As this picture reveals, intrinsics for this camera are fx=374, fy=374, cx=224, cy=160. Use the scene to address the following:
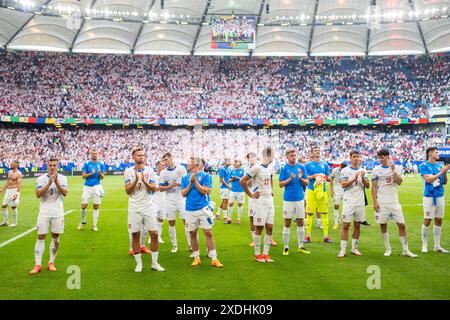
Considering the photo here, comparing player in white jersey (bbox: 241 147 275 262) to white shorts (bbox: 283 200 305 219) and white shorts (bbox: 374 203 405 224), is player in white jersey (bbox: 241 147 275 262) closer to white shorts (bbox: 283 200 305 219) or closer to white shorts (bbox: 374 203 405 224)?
white shorts (bbox: 283 200 305 219)

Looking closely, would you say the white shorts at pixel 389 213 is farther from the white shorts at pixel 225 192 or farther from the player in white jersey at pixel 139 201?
the white shorts at pixel 225 192

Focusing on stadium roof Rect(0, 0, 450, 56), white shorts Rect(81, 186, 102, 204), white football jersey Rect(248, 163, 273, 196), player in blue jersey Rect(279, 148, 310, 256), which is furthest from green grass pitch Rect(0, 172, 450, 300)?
stadium roof Rect(0, 0, 450, 56)

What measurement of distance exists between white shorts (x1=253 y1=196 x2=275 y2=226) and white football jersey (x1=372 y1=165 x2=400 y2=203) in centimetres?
279

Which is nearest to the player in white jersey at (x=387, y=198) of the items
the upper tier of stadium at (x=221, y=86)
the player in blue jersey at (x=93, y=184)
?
the player in blue jersey at (x=93, y=184)

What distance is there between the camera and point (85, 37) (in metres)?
51.8

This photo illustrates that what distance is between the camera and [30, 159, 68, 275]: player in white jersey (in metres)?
7.86

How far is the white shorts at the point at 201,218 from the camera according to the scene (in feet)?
27.2

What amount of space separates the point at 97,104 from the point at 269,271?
2015 inches

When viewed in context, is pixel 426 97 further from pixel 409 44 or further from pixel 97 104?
pixel 97 104

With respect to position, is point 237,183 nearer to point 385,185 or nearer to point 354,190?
point 354,190

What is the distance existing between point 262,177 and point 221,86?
51.6 m

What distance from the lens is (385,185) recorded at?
9086 millimetres

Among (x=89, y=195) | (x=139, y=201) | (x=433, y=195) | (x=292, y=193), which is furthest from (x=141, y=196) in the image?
(x=433, y=195)

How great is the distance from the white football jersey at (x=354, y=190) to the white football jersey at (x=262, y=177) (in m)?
2.07
